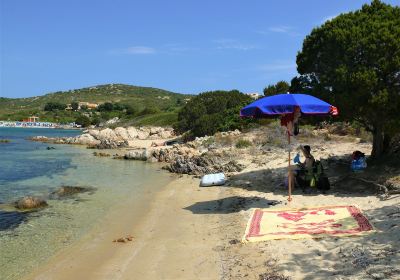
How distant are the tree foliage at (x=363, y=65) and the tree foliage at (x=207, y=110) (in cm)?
2931

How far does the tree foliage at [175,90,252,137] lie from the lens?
4512cm

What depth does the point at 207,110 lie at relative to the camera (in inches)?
2154

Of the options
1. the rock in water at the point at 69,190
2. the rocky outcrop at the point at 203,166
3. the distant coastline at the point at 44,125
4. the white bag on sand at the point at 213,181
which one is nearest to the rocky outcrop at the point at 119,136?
the rocky outcrop at the point at 203,166

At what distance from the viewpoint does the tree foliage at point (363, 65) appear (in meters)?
12.7

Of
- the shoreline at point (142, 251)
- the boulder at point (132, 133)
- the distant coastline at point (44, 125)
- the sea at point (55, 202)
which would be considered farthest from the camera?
the distant coastline at point (44, 125)

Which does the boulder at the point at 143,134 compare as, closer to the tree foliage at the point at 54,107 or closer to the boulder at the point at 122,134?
the boulder at the point at 122,134

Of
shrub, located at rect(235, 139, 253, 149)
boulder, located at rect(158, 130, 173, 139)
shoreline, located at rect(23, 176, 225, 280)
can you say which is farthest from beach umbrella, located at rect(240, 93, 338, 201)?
boulder, located at rect(158, 130, 173, 139)

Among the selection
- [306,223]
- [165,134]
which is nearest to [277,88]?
[165,134]

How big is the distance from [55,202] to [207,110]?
39488 mm

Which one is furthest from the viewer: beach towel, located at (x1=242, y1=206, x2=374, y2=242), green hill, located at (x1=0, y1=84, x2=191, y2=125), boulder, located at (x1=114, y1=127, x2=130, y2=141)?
green hill, located at (x1=0, y1=84, x2=191, y2=125)

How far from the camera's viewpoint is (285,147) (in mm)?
25047

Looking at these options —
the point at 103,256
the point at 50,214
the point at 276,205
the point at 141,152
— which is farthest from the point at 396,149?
the point at 141,152

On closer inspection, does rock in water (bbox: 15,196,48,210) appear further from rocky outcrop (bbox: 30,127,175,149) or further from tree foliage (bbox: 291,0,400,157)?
rocky outcrop (bbox: 30,127,175,149)

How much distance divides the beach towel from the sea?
476 cm
